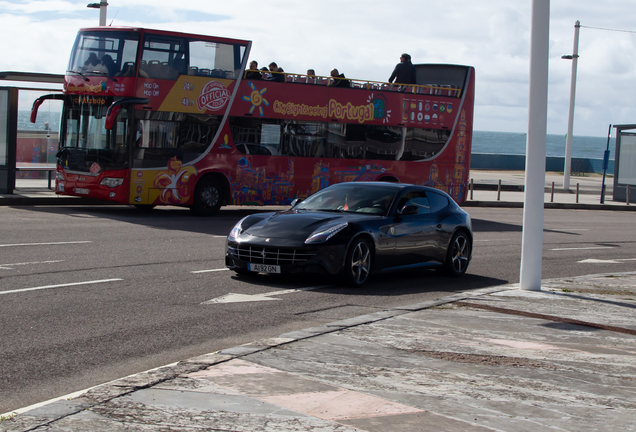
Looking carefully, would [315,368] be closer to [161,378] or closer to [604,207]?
[161,378]

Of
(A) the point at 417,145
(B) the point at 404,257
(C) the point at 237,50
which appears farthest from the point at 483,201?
(B) the point at 404,257

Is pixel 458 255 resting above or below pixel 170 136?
below

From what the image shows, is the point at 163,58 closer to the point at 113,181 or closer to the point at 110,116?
the point at 110,116

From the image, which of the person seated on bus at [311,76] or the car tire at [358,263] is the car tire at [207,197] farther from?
the car tire at [358,263]

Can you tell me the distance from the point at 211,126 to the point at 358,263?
417 inches

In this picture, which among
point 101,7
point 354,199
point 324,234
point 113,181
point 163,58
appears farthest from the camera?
point 101,7

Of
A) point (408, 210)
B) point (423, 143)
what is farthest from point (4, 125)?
point (408, 210)

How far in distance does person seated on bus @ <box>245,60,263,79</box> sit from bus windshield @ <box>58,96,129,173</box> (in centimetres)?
341

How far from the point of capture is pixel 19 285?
29.9 ft

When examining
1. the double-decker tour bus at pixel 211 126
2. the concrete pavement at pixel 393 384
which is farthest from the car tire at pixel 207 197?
the concrete pavement at pixel 393 384

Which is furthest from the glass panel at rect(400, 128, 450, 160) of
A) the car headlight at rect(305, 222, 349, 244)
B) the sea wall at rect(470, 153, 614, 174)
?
the sea wall at rect(470, 153, 614, 174)

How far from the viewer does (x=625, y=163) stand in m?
36.5

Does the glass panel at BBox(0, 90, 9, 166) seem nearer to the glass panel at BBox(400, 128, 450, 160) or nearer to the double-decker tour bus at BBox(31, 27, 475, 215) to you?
the double-decker tour bus at BBox(31, 27, 475, 215)

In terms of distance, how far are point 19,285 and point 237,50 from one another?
12.2 m
